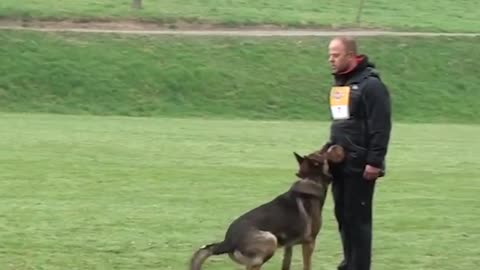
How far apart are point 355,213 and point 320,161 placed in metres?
0.51

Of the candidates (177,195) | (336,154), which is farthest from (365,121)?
(177,195)

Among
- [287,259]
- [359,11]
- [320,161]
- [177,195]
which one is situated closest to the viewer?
[320,161]

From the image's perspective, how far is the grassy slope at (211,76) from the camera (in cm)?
3588

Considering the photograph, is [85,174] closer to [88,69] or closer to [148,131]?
[148,131]

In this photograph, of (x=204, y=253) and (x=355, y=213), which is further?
(x=355, y=213)

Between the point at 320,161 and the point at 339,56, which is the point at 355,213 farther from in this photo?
the point at 339,56

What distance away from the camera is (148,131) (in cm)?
2662

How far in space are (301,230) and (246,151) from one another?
1245cm

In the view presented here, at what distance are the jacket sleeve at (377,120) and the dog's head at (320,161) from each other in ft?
0.89

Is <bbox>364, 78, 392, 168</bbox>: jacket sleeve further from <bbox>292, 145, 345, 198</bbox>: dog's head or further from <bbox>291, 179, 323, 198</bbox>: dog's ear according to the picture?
<bbox>291, 179, 323, 198</bbox>: dog's ear

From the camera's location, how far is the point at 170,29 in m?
44.0

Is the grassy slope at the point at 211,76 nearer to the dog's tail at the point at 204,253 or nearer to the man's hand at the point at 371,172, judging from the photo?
the dog's tail at the point at 204,253

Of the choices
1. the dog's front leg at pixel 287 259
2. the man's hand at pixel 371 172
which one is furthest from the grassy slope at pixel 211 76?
the man's hand at pixel 371 172

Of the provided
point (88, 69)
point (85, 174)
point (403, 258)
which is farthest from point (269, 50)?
point (403, 258)
